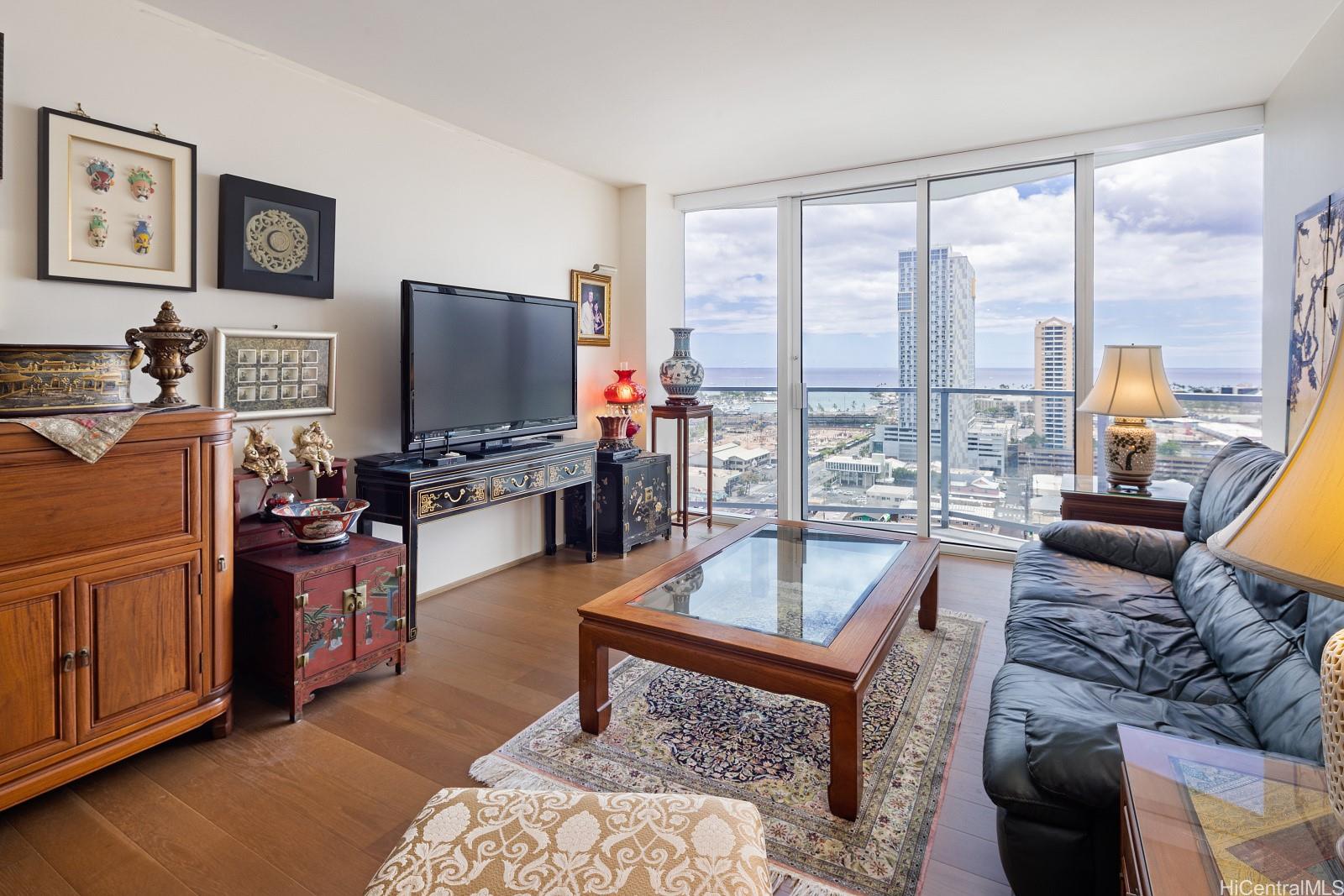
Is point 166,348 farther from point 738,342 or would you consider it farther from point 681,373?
point 738,342

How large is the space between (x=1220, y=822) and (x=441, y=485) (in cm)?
281

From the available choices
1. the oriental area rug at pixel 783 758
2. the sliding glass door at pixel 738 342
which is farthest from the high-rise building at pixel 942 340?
the oriental area rug at pixel 783 758

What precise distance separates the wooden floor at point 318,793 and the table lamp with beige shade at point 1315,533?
1015 millimetres

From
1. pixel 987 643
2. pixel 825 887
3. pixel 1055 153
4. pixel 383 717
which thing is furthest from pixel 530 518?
pixel 1055 153

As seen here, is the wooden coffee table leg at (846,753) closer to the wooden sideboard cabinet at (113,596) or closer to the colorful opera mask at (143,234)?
the wooden sideboard cabinet at (113,596)

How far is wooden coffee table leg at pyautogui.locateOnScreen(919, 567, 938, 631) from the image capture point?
2.99 m

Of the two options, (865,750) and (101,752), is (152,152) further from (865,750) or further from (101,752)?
(865,750)

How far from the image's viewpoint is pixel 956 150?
4.11 meters

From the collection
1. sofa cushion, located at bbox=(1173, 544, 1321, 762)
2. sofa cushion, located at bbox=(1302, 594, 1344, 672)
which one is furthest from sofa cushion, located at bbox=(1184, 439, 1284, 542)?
sofa cushion, located at bbox=(1302, 594, 1344, 672)

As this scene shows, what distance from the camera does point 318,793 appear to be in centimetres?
188

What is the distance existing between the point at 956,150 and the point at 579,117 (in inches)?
91.0

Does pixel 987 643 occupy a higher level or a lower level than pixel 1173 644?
lower

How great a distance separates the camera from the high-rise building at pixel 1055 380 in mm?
4047

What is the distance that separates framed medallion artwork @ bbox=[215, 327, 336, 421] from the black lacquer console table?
35cm
